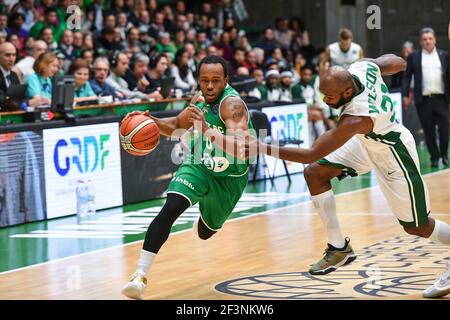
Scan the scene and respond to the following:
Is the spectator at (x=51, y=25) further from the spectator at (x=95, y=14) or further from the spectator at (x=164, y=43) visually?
the spectator at (x=164, y=43)

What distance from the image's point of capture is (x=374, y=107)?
7.28 meters

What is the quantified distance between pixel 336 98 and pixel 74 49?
388 inches

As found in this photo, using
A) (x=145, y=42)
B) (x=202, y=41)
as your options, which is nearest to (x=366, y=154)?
(x=145, y=42)

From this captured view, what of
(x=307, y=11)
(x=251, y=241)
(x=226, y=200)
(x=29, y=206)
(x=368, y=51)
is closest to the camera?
(x=226, y=200)

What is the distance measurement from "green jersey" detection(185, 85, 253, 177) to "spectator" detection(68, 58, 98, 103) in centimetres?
559

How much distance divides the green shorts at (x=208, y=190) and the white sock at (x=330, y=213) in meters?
0.62

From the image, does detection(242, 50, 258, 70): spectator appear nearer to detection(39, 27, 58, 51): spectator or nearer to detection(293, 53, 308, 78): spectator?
detection(293, 53, 308, 78): spectator

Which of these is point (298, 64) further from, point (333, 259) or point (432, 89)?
point (333, 259)

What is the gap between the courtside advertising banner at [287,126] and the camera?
15.7 meters

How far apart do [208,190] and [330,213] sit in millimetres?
923

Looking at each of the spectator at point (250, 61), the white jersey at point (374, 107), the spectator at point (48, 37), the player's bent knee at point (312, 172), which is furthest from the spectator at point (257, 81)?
the white jersey at point (374, 107)

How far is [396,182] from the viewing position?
749 cm
